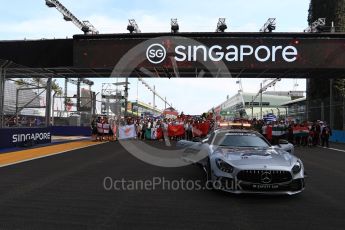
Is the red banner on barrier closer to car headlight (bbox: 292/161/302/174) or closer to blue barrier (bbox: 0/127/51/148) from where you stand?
blue barrier (bbox: 0/127/51/148)

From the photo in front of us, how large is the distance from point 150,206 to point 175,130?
2014cm

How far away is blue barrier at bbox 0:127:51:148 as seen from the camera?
17.0 meters

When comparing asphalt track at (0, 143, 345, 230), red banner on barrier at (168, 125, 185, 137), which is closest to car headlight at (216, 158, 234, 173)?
asphalt track at (0, 143, 345, 230)

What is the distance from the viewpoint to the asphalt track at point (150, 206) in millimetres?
5586

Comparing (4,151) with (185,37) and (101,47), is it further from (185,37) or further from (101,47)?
(185,37)

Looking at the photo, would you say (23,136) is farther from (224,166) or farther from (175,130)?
(224,166)

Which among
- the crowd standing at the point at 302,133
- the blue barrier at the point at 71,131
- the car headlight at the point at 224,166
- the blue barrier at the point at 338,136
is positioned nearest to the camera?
the car headlight at the point at 224,166

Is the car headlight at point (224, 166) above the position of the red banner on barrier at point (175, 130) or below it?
below

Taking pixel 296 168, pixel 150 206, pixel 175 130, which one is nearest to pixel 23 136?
pixel 175 130

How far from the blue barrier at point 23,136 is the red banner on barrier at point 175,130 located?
8.00 metres

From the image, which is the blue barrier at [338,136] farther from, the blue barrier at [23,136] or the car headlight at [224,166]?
the car headlight at [224,166]

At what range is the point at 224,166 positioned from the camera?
24.1 ft

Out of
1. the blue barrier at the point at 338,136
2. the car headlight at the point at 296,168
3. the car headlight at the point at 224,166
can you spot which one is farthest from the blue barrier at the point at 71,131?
the car headlight at the point at 296,168

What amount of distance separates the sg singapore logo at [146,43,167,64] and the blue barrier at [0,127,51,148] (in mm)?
6448
